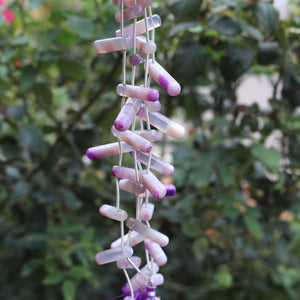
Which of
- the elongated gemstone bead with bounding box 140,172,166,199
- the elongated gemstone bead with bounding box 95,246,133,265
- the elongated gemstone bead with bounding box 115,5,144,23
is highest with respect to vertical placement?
the elongated gemstone bead with bounding box 115,5,144,23

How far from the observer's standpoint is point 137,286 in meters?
0.32

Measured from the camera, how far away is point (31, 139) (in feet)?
2.25

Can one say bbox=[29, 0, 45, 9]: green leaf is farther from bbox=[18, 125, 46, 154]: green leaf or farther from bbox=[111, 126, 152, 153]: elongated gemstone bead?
bbox=[111, 126, 152, 153]: elongated gemstone bead

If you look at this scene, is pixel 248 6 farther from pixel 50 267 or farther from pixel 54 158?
pixel 50 267

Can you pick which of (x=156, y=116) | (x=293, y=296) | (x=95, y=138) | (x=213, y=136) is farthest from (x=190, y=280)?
(x=156, y=116)

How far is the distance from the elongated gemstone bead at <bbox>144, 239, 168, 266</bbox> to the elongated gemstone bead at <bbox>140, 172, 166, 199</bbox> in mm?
54

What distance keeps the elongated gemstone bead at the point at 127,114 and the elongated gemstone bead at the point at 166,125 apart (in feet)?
0.05

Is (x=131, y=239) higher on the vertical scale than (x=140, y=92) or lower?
lower

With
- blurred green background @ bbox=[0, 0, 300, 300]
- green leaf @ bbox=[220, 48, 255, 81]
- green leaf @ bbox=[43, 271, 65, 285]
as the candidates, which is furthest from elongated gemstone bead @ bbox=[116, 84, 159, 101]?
green leaf @ bbox=[43, 271, 65, 285]

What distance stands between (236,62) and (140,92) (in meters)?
0.39

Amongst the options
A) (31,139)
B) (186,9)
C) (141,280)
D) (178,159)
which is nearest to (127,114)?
(141,280)

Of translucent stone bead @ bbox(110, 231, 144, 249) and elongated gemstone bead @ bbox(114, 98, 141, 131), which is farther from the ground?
elongated gemstone bead @ bbox(114, 98, 141, 131)

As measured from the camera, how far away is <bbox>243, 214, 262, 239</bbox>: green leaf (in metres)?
0.71

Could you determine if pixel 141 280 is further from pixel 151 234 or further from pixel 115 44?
pixel 115 44
